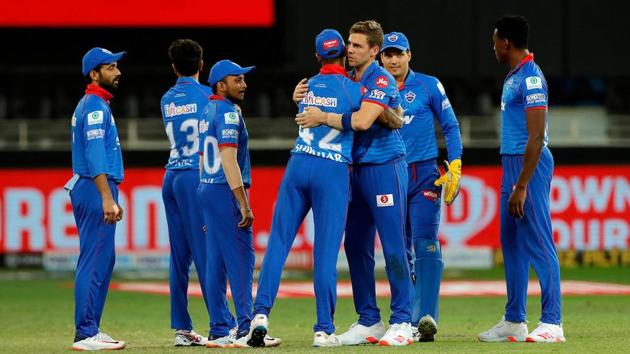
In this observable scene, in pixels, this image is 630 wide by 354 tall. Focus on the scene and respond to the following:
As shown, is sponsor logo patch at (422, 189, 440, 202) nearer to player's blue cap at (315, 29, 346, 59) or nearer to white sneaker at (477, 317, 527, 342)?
white sneaker at (477, 317, 527, 342)

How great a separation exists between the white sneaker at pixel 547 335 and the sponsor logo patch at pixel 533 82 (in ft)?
5.83

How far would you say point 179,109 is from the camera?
10.5 m

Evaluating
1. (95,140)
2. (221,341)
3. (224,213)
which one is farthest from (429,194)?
(95,140)

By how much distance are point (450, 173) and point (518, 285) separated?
3.34 feet

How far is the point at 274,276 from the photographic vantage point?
30.6 ft

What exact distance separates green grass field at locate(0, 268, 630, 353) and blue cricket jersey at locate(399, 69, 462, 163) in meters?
1.53

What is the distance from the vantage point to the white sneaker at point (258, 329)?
9141mm

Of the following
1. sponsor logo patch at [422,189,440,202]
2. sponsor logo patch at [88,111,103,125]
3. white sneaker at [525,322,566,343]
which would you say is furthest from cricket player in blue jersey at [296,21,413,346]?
sponsor logo patch at [88,111,103,125]

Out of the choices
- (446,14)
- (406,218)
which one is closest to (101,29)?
(446,14)

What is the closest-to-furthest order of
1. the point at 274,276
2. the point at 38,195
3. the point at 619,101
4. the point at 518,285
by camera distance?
1. the point at 274,276
2. the point at 518,285
3. the point at 38,195
4. the point at 619,101

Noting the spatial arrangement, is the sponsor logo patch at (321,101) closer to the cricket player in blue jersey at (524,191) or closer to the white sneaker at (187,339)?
the cricket player in blue jersey at (524,191)

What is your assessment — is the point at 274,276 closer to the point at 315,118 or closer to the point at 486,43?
the point at 315,118

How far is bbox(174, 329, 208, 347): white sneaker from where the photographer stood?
1026 centimetres

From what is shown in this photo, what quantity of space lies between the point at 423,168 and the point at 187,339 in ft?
7.62
